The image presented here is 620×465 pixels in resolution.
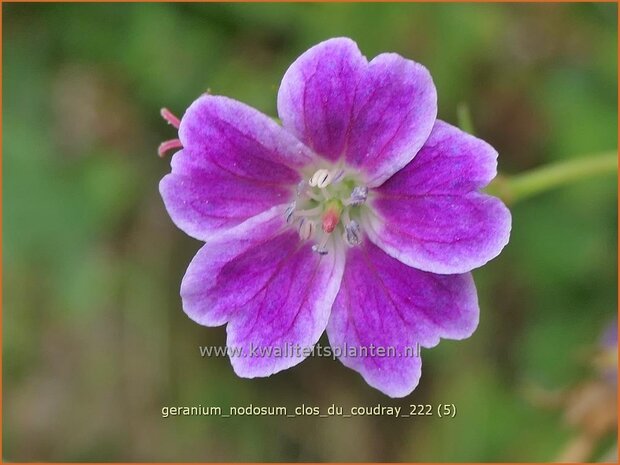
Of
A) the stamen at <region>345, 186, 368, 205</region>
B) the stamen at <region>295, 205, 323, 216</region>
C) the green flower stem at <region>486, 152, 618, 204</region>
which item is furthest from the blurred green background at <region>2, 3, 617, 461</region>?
the stamen at <region>345, 186, 368, 205</region>

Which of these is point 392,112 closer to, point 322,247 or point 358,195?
point 358,195

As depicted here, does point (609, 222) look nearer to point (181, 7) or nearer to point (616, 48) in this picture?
point (616, 48)

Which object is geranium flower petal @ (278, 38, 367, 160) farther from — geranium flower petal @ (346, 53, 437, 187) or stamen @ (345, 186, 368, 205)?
stamen @ (345, 186, 368, 205)

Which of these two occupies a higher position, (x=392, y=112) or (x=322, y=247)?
(x=392, y=112)

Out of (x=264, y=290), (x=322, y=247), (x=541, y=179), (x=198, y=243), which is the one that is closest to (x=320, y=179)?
(x=322, y=247)

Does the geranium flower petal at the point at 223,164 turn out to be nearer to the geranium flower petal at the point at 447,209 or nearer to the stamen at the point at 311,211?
the stamen at the point at 311,211
